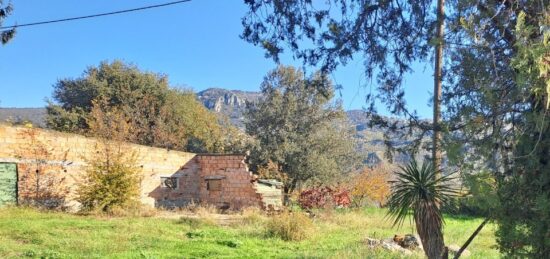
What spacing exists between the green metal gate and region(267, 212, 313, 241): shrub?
812 cm

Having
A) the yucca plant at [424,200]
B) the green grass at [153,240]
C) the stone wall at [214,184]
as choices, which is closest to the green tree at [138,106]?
the stone wall at [214,184]

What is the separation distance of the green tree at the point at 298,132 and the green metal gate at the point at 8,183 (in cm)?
1588

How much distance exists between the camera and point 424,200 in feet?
26.1

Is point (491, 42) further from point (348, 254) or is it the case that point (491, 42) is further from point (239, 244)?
point (239, 244)

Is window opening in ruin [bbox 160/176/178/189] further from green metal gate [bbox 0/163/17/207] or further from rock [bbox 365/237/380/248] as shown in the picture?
rock [bbox 365/237/380/248]

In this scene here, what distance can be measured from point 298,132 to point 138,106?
10757 mm

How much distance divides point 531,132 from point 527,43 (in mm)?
1378

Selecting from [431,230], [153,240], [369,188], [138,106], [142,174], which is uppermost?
[138,106]

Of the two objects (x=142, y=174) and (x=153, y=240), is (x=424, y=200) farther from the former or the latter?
(x=142, y=174)

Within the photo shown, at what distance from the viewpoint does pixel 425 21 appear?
7176 mm

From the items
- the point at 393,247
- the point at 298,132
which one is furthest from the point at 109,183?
the point at 298,132

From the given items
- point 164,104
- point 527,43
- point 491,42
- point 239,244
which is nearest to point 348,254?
point 239,244

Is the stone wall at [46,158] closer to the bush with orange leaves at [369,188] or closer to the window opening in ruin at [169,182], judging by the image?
the window opening in ruin at [169,182]

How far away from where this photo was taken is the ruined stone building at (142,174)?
1534cm
